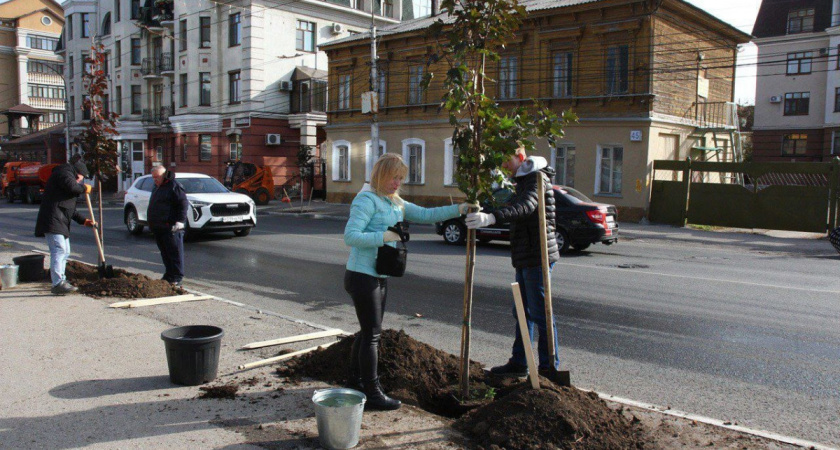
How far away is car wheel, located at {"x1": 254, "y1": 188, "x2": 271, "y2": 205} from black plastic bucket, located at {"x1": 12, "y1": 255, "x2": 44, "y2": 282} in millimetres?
23459

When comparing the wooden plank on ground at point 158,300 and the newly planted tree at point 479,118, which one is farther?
the wooden plank on ground at point 158,300

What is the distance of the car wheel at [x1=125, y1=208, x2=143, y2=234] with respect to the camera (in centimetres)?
1782

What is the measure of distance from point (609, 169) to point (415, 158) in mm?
9668

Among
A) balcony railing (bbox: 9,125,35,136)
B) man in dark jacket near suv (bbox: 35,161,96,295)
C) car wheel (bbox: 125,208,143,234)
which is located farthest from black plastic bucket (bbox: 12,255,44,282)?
balcony railing (bbox: 9,125,35,136)

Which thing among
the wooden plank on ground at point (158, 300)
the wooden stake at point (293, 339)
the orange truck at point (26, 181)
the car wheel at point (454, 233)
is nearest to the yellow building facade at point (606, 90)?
the car wheel at point (454, 233)

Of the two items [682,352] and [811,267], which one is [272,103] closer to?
[811,267]

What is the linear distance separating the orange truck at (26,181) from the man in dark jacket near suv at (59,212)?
31.7 meters

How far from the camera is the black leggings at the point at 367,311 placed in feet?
15.0

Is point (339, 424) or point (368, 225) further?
point (368, 225)

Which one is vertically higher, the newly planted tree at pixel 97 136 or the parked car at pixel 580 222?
the newly planted tree at pixel 97 136

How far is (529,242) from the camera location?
5.29 metres

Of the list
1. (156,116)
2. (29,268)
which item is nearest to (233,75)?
(156,116)

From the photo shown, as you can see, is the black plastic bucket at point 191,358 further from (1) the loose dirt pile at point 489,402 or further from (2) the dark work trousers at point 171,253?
(2) the dark work trousers at point 171,253

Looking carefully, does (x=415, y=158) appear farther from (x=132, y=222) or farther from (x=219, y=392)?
(x=219, y=392)
